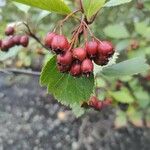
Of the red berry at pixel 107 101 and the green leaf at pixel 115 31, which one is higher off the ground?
the green leaf at pixel 115 31

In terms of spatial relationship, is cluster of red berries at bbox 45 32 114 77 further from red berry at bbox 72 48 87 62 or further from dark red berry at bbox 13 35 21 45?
dark red berry at bbox 13 35 21 45

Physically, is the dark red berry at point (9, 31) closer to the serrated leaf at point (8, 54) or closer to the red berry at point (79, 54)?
the serrated leaf at point (8, 54)

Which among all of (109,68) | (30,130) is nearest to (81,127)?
(30,130)

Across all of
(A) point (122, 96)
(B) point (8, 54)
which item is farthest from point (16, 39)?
(A) point (122, 96)

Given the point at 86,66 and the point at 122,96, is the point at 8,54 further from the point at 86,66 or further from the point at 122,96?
the point at 122,96

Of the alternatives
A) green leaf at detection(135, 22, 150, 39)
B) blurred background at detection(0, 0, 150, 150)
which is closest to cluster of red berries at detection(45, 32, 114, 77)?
blurred background at detection(0, 0, 150, 150)

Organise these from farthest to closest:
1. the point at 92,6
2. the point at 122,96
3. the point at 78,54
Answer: the point at 122,96 → the point at 92,6 → the point at 78,54

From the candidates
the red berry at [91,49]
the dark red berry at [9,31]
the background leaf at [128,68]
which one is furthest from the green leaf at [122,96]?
the red berry at [91,49]
